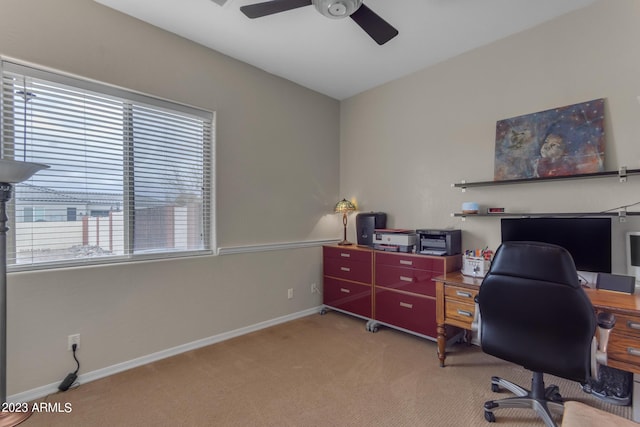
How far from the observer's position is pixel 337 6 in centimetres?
178

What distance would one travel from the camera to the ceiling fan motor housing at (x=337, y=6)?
1.76 metres

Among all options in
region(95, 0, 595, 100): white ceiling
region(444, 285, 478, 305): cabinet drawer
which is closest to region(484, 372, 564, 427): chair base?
region(444, 285, 478, 305): cabinet drawer

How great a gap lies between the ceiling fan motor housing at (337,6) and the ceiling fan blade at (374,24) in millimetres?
68

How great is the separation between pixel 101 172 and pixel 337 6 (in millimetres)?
2077

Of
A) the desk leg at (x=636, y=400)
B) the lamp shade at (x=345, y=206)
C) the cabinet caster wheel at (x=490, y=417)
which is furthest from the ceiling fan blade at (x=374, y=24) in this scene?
the desk leg at (x=636, y=400)

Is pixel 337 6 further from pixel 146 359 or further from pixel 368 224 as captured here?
pixel 146 359

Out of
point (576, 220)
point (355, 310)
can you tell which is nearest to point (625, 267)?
point (576, 220)

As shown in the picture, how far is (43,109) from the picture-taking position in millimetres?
2064

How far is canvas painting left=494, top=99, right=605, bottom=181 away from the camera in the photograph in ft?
7.24

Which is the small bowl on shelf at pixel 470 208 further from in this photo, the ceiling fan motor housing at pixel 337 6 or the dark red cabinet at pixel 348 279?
the ceiling fan motor housing at pixel 337 6

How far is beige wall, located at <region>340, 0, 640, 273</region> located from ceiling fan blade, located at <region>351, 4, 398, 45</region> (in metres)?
1.33

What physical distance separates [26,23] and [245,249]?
2.30 meters

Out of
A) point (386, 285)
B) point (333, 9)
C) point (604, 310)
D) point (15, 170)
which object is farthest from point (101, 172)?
point (604, 310)

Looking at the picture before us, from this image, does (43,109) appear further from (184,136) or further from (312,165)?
(312,165)
